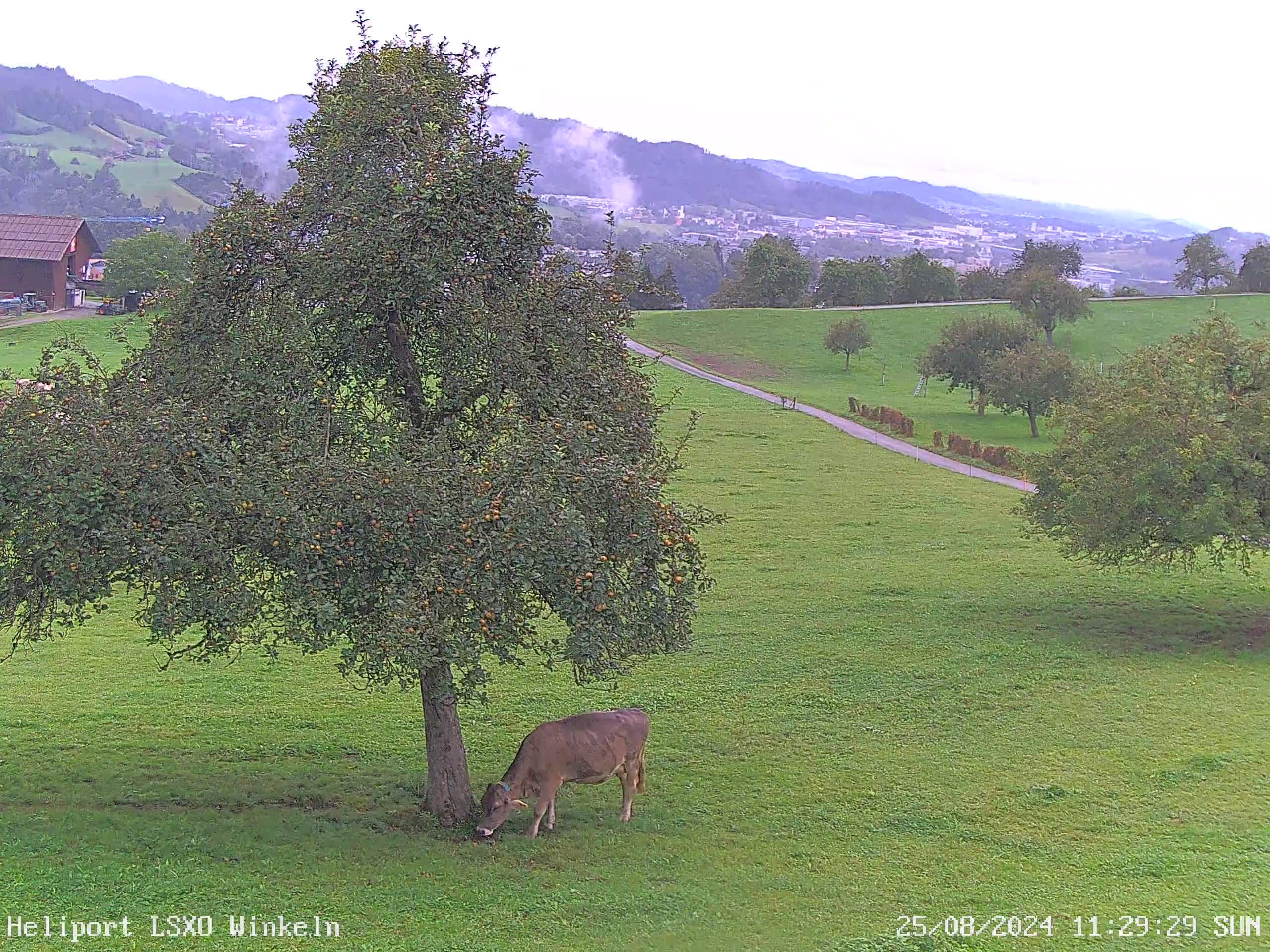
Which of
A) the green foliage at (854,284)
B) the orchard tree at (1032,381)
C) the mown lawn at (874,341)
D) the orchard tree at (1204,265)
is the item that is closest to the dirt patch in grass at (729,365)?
the mown lawn at (874,341)

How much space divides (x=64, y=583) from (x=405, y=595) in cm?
361

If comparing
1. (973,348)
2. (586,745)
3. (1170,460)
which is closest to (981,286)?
(973,348)

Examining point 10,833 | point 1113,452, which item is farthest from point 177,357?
point 1113,452

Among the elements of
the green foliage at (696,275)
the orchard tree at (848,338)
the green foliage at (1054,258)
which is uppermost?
the green foliage at (1054,258)

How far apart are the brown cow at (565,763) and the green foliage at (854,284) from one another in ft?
316

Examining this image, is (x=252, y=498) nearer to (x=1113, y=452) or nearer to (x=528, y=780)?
(x=528, y=780)

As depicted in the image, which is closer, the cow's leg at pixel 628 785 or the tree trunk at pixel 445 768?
the tree trunk at pixel 445 768

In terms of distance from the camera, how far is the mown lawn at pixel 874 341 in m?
74.6

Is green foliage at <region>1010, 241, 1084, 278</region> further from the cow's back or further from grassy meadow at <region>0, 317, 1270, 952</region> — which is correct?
the cow's back

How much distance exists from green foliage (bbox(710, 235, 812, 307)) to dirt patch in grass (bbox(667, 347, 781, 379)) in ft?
94.1

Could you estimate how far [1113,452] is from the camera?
25719 millimetres

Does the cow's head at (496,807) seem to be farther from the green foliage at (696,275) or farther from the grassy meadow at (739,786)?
the green foliage at (696,275)

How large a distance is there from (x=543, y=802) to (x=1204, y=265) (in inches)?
4731

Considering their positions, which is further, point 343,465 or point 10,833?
point 10,833
